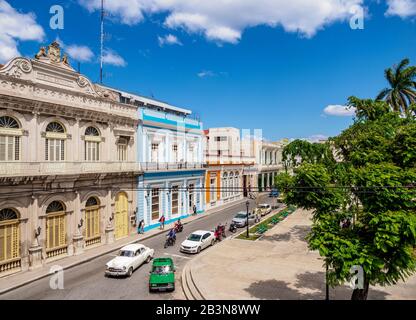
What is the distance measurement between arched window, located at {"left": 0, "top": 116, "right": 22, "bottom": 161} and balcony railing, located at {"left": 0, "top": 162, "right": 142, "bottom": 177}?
816 millimetres

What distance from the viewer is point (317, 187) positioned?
407 inches

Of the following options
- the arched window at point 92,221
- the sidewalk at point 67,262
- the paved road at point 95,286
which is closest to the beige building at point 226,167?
the sidewalk at point 67,262

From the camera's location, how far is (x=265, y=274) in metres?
16.9

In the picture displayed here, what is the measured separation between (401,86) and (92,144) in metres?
33.1

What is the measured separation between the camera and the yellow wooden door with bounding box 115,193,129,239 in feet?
82.0

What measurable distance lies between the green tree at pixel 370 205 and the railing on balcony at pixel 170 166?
739 inches

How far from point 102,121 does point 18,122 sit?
6296 mm

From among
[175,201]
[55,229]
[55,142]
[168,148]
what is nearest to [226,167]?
[175,201]

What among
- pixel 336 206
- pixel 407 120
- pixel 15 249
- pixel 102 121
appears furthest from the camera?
pixel 102 121

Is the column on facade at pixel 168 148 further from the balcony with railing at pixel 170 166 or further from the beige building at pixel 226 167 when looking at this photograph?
the beige building at pixel 226 167

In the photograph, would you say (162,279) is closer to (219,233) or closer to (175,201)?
(219,233)

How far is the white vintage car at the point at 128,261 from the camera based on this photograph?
16.6 meters

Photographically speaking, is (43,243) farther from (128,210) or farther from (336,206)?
(336,206)
